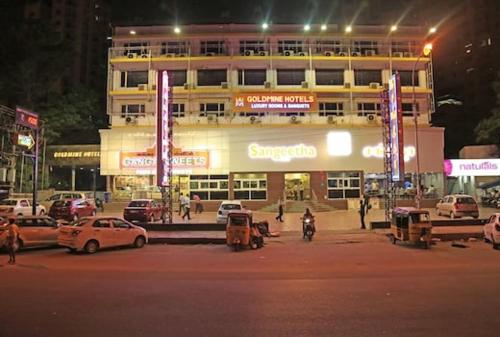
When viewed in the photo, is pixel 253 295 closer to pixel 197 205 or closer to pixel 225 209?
pixel 225 209

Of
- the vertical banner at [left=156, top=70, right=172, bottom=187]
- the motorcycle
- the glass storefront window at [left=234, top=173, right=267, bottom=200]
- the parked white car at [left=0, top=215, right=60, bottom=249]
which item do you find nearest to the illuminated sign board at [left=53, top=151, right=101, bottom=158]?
the glass storefront window at [left=234, top=173, right=267, bottom=200]

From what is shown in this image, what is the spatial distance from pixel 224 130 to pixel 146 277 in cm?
2860

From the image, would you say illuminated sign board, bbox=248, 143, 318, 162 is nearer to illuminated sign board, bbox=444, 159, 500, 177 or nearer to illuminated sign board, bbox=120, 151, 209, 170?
illuminated sign board, bbox=120, 151, 209, 170

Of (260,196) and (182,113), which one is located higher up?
(182,113)

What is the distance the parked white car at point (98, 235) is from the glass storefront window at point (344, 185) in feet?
77.8

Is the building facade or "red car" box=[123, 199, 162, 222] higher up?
the building facade

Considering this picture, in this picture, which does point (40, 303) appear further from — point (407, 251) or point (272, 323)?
point (407, 251)

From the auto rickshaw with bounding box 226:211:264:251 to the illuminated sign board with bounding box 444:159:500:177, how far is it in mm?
28658

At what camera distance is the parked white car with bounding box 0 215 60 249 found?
17.5 meters

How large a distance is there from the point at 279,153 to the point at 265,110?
432cm

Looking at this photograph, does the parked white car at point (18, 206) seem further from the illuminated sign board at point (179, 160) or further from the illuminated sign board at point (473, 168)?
the illuminated sign board at point (473, 168)

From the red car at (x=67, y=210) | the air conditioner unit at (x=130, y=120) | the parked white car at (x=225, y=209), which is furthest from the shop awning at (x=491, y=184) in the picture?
the red car at (x=67, y=210)

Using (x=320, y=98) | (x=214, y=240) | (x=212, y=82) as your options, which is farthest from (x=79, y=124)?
(x=214, y=240)

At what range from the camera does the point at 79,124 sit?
48.4 metres
